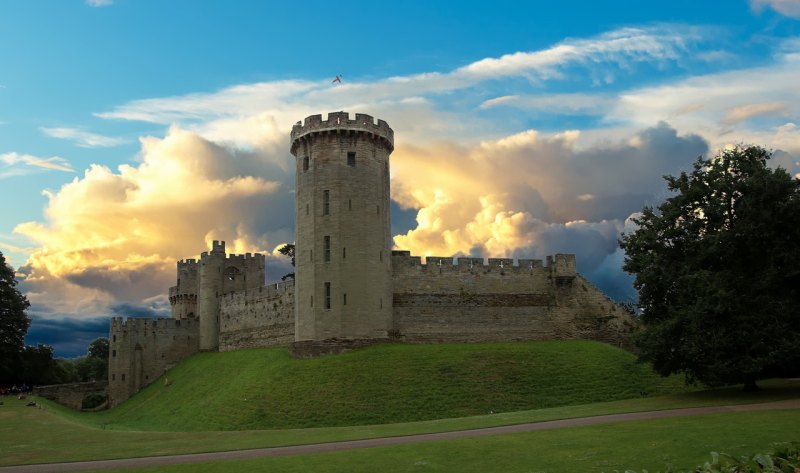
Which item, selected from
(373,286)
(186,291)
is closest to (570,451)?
(373,286)

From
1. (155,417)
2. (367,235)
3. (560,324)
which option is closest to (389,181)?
(367,235)

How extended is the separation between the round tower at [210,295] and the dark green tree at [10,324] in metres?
17.4

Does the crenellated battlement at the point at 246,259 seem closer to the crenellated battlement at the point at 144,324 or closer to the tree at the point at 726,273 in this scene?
the crenellated battlement at the point at 144,324

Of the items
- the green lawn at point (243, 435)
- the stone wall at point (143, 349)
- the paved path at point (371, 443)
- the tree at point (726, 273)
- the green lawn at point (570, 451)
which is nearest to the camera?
the green lawn at point (570, 451)

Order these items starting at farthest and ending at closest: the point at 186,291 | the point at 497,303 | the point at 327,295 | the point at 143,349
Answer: the point at 186,291 → the point at 143,349 → the point at 497,303 → the point at 327,295

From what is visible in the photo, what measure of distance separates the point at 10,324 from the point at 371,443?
5816 cm

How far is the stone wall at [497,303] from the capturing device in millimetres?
53812

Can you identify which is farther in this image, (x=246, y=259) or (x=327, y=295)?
(x=246, y=259)

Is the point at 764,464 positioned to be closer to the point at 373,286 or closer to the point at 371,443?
the point at 371,443

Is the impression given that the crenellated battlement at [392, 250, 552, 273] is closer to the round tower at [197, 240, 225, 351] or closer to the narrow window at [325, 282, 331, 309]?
the narrow window at [325, 282, 331, 309]

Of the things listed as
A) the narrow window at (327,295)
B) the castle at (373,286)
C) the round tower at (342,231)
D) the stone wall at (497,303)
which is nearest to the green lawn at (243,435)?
the round tower at (342,231)

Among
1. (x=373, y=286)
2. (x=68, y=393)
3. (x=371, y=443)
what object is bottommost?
(x=68, y=393)

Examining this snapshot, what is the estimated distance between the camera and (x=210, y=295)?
A: 236 ft

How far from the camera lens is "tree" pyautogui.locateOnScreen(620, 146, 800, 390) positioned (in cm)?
3247
